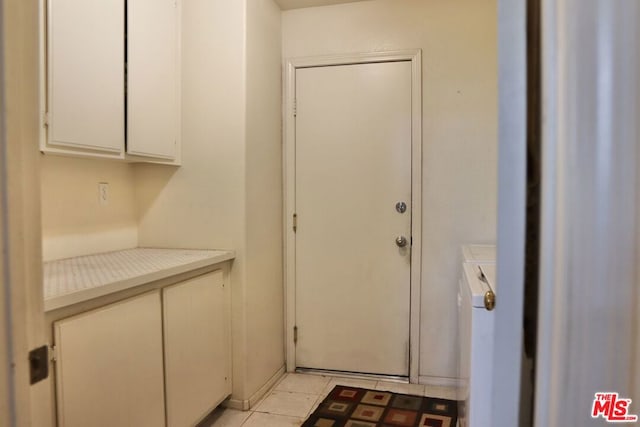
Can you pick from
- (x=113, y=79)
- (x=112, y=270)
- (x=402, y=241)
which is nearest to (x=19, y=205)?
(x=112, y=270)

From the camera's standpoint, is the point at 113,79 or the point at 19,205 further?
the point at 113,79

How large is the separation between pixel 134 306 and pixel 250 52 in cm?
155

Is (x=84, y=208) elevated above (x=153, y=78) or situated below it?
below

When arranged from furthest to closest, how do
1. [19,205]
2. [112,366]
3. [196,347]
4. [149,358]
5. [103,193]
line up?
1. [103,193]
2. [196,347]
3. [149,358]
4. [112,366]
5. [19,205]

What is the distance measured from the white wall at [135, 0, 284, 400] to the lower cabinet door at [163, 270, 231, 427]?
118 millimetres

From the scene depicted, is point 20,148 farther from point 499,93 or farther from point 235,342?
point 235,342

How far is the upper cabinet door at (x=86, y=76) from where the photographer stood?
164 centimetres

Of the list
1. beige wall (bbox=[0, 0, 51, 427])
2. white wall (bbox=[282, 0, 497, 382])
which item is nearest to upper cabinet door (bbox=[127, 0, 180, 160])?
white wall (bbox=[282, 0, 497, 382])

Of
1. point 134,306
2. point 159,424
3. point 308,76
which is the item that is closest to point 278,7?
point 308,76

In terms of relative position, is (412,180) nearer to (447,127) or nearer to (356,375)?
(447,127)

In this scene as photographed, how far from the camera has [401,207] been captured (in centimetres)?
279

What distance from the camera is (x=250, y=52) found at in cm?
245

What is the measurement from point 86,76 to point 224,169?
85 cm

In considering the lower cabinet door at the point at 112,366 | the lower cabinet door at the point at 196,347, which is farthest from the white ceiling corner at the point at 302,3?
the lower cabinet door at the point at 112,366
